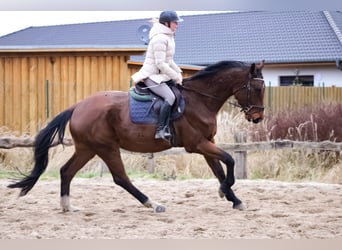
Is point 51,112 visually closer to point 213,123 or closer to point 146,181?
point 146,181

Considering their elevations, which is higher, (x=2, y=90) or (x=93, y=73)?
(x=93, y=73)

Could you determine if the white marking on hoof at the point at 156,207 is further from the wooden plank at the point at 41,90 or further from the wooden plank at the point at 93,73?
the wooden plank at the point at 41,90

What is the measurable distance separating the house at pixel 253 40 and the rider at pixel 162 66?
22.4ft

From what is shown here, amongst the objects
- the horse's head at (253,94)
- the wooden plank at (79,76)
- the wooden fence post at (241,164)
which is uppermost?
the wooden plank at (79,76)

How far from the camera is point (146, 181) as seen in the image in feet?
28.4

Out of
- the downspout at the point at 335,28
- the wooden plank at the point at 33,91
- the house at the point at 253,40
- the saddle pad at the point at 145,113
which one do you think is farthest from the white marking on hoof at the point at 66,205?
the downspout at the point at 335,28

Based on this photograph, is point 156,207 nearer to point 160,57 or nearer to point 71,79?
point 160,57

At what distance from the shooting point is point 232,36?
16.3 metres

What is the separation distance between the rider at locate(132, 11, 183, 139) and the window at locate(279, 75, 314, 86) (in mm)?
7502

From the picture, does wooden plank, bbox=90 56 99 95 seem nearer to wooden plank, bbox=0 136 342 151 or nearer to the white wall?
wooden plank, bbox=0 136 342 151

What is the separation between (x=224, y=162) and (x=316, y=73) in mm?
7920

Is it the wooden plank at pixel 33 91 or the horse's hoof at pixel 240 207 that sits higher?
the wooden plank at pixel 33 91

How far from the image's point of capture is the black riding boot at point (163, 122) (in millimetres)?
6273

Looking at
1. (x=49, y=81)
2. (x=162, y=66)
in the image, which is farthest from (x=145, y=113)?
(x=49, y=81)
